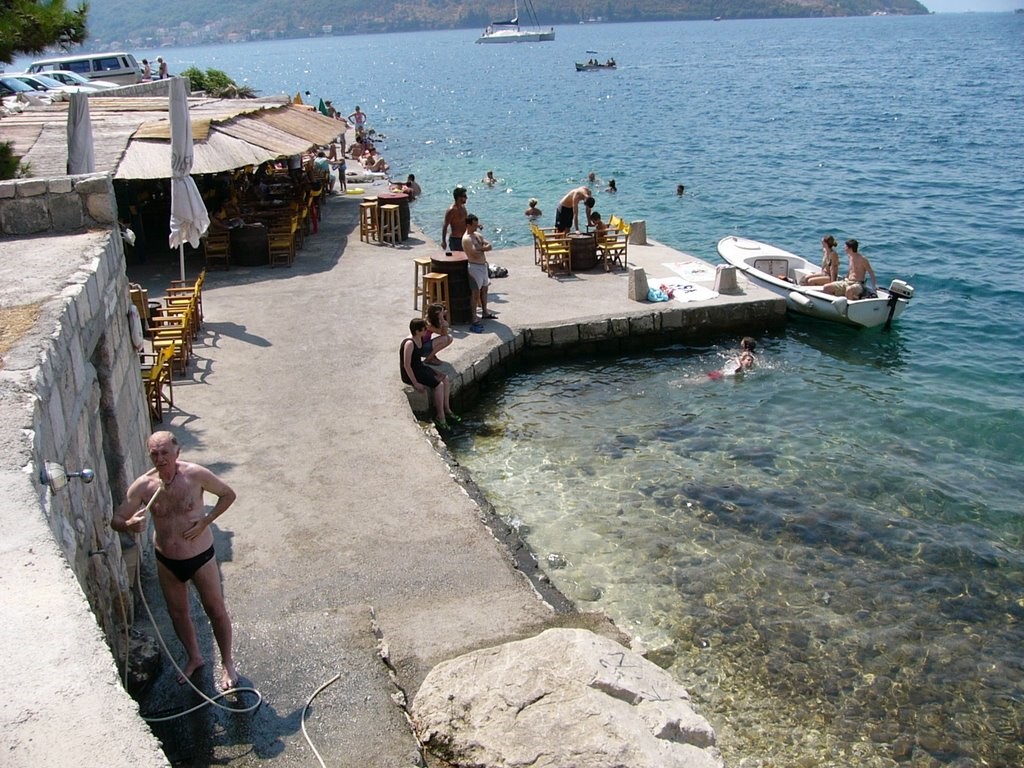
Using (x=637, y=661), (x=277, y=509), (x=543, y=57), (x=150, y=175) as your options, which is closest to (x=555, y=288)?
(x=150, y=175)

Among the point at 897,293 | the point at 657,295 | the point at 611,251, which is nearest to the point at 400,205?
the point at 611,251

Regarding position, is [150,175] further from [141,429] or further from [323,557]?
[323,557]

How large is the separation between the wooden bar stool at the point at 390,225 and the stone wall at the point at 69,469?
10764mm

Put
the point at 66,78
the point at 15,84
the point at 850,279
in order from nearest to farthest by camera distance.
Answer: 1. the point at 850,279
2. the point at 15,84
3. the point at 66,78

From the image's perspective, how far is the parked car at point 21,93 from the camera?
22808mm

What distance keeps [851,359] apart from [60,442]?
Result: 491 inches

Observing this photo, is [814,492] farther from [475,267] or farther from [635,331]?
[475,267]

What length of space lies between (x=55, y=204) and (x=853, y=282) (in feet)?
40.0

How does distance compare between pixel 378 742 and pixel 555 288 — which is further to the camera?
pixel 555 288

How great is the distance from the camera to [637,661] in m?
5.70

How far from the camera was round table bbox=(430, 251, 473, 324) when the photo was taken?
533 inches

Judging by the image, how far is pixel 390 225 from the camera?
18859 millimetres

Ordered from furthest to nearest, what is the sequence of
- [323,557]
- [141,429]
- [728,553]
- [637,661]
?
1. [728,553]
2. [141,429]
3. [323,557]
4. [637,661]

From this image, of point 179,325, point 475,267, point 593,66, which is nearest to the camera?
point 179,325
